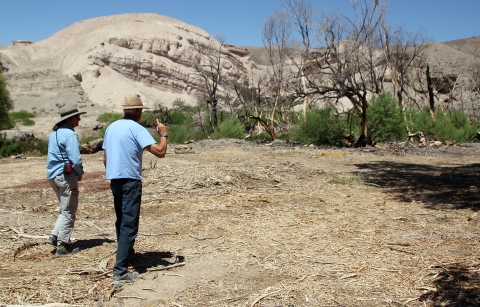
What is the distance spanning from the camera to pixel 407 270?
170 inches

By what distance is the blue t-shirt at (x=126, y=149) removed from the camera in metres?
4.08

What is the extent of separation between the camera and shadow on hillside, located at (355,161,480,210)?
24.4ft

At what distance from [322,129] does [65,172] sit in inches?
536

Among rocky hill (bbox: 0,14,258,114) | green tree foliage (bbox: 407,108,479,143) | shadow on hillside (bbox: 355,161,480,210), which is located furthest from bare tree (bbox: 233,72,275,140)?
shadow on hillside (bbox: 355,161,480,210)

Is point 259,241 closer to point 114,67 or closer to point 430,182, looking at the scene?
point 430,182

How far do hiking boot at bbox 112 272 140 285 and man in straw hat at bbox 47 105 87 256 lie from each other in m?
1.02

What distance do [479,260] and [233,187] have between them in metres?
4.62

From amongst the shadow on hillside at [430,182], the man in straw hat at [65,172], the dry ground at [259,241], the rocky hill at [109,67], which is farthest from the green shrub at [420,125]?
the rocky hill at [109,67]

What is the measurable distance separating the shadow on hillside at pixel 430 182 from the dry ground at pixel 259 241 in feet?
0.14

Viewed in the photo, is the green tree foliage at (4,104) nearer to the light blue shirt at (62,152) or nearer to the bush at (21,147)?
the bush at (21,147)

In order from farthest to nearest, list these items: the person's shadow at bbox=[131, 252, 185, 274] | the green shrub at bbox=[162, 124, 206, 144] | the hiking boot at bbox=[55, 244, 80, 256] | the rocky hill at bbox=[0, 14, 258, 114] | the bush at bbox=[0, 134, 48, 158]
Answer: the rocky hill at bbox=[0, 14, 258, 114]
the green shrub at bbox=[162, 124, 206, 144]
the bush at bbox=[0, 134, 48, 158]
the hiking boot at bbox=[55, 244, 80, 256]
the person's shadow at bbox=[131, 252, 185, 274]

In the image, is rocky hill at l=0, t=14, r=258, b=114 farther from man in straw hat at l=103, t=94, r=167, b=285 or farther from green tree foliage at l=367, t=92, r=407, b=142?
man in straw hat at l=103, t=94, r=167, b=285

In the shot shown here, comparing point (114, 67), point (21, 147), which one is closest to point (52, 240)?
point (21, 147)

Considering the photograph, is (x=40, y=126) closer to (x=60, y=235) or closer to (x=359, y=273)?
(x=60, y=235)
